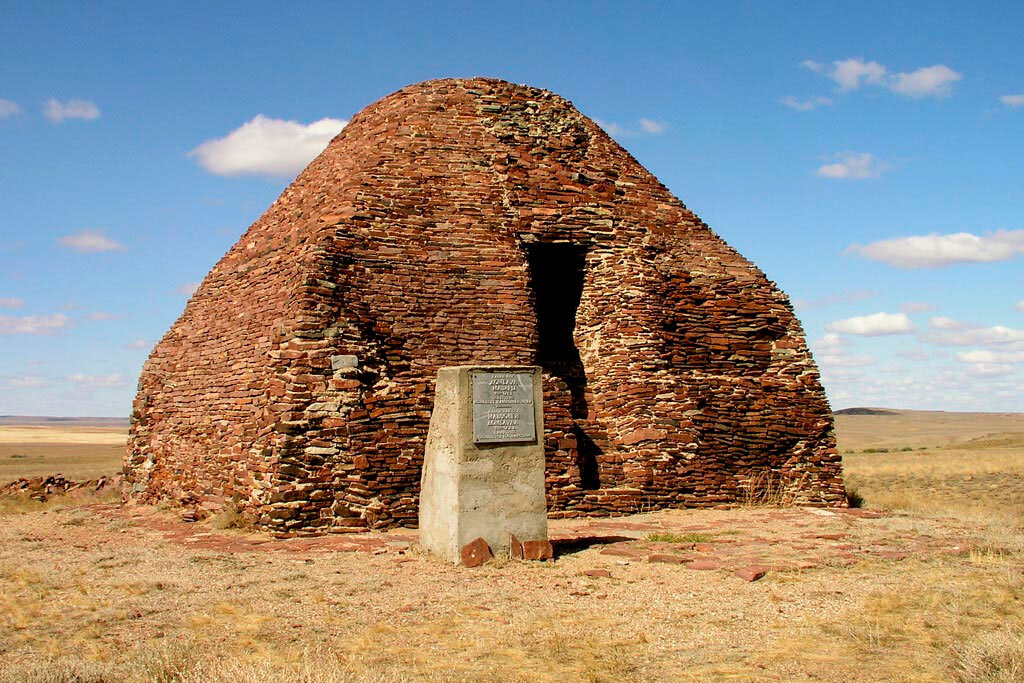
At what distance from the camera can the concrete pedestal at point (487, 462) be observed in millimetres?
8359

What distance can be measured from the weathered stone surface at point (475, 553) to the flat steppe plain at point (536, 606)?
0.13 m

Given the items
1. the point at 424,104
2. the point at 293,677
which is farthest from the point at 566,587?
the point at 424,104

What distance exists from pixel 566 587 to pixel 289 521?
4581mm

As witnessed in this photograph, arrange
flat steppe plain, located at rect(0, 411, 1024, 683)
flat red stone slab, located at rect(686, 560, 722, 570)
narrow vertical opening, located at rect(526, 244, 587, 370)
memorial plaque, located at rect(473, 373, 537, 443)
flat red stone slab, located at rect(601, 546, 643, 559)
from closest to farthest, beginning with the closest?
flat steppe plain, located at rect(0, 411, 1024, 683), flat red stone slab, located at rect(686, 560, 722, 570), memorial plaque, located at rect(473, 373, 537, 443), flat red stone slab, located at rect(601, 546, 643, 559), narrow vertical opening, located at rect(526, 244, 587, 370)

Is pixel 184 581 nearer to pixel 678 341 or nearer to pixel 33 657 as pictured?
pixel 33 657

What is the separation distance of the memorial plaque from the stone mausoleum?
300 cm

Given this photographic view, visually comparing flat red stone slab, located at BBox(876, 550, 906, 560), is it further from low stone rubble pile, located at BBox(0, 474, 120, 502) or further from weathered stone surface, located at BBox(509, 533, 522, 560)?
low stone rubble pile, located at BBox(0, 474, 120, 502)

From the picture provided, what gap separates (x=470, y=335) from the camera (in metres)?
12.2

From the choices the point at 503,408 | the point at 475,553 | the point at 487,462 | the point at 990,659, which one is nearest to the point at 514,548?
the point at 475,553

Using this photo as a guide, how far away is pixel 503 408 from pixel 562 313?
577 centimetres

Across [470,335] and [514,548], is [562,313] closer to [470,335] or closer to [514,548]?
[470,335]

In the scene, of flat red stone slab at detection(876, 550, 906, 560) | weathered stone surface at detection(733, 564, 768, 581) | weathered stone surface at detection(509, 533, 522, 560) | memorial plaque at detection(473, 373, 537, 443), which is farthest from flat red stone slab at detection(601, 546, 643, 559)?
flat red stone slab at detection(876, 550, 906, 560)

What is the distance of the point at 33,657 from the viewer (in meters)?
5.25

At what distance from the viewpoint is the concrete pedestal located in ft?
27.4
